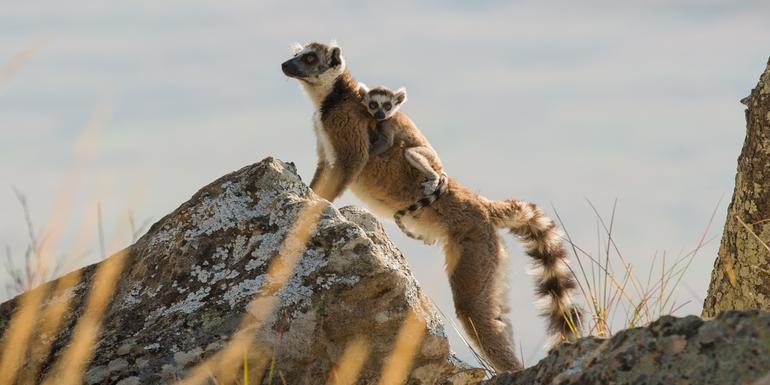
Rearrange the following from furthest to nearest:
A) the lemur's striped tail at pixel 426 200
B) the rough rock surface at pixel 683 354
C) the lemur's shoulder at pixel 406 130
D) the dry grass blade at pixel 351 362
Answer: the lemur's shoulder at pixel 406 130, the lemur's striped tail at pixel 426 200, the dry grass blade at pixel 351 362, the rough rock surface at pixel 683 354

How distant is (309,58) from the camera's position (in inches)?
332

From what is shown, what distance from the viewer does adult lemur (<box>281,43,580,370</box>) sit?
761cm

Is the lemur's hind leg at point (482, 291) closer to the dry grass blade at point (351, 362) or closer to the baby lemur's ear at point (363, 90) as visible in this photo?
the baby lemur's ear at point (363, 90)

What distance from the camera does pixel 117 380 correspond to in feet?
12.7

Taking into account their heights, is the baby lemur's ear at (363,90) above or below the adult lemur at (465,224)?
above

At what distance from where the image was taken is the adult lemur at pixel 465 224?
761 cm

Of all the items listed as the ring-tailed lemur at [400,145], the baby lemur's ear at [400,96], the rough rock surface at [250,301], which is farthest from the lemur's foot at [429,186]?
the rough rock surface at [250,301]

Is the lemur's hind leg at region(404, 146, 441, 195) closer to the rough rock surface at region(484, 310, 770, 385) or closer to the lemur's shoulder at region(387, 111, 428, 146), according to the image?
the lemur's shoulder at region(387, 111, 428, 146)

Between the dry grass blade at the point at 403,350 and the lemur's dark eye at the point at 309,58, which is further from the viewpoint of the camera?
the lemur's dark eye at the point at 309,58

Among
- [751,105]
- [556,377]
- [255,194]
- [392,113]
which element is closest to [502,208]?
[392,113]

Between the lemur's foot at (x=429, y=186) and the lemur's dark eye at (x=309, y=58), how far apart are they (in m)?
1.53

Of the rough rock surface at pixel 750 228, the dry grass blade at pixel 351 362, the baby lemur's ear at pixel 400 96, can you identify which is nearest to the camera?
the dry grass blade at pixel 351 362

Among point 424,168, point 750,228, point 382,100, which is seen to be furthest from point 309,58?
point 750,228

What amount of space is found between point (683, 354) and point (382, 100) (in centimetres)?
551
